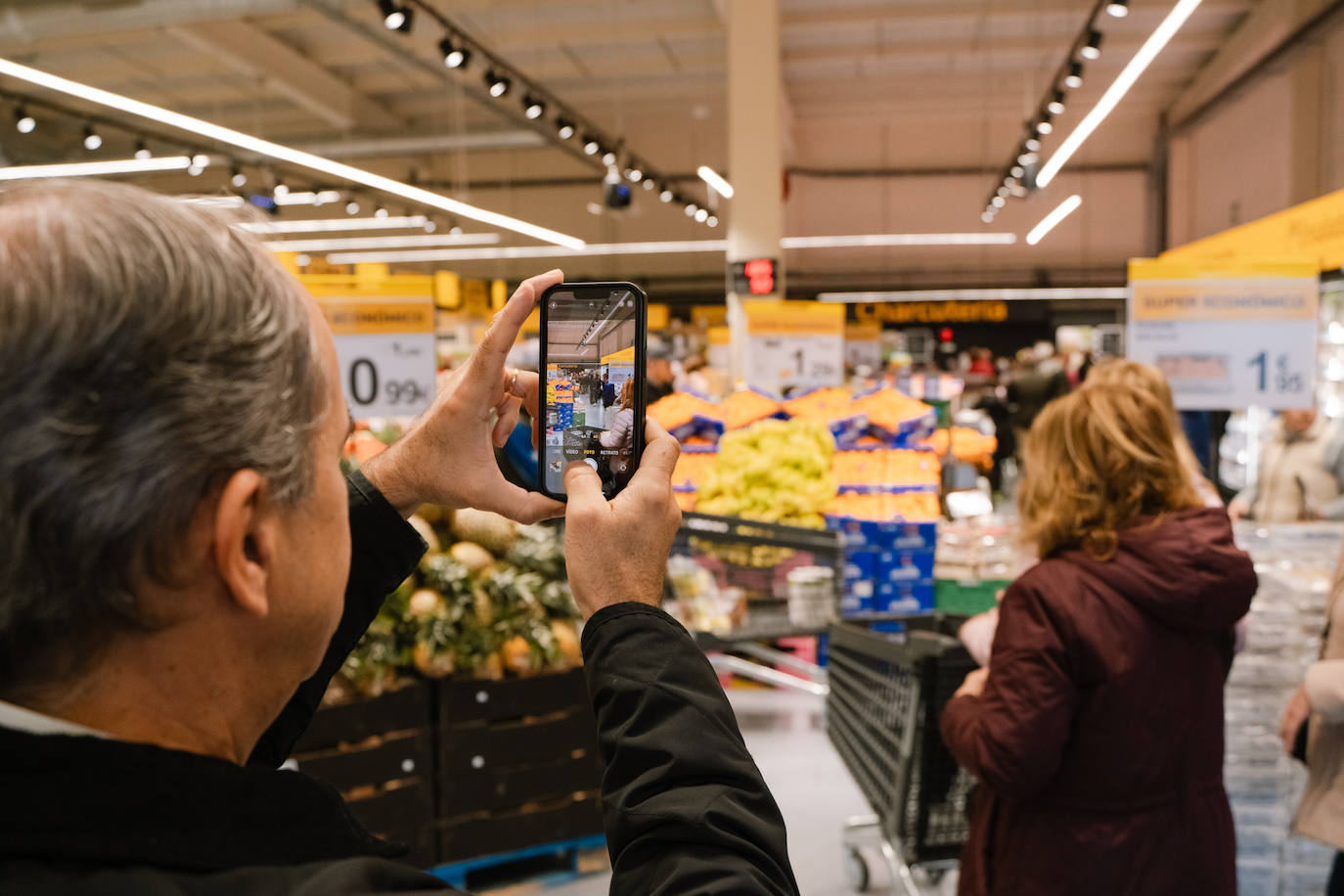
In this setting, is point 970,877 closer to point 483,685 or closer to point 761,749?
point 483,685

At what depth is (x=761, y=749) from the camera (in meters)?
4.83

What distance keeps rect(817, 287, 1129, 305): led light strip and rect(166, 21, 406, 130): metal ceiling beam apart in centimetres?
992

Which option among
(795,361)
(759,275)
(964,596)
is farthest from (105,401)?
(759,275)

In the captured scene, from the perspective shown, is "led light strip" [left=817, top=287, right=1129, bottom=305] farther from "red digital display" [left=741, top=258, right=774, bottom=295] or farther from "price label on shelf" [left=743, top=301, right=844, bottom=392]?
"price label on shelf" [left=743, top=301, right=844, bottom=392]

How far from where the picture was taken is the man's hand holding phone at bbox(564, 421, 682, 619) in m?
0.94

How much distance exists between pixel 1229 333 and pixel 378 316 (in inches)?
137

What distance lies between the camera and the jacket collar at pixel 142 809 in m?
0.57

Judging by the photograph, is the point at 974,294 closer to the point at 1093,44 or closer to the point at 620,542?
the point at 1093,44

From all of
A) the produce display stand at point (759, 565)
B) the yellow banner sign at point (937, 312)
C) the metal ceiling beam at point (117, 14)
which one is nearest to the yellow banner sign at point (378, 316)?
the produce display stand at point (759, 565)

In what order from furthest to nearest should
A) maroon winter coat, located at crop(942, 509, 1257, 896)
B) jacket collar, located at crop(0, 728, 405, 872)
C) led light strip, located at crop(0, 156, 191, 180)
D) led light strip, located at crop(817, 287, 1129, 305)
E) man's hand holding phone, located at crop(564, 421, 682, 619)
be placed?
1. led light strip, located at crop(817, 287, 1129, 305)
2. led light strip, located at crop(0, 156, 191, 180)
3. maroon winter coat, located at crop(942, 509, 1257, 896)
4. man's hand holding phone, located at crop(564, 421, 682, 619)
5. jacket collar, located at crop(0, 728, 405, 872)

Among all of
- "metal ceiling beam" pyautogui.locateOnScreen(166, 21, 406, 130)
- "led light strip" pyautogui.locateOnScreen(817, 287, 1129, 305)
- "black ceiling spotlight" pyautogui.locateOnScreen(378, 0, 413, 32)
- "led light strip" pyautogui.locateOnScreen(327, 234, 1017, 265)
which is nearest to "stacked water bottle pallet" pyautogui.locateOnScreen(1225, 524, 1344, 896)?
"black ceiling spotlight" pyautogui.locateOnScreen(378, 0, 413, 32)

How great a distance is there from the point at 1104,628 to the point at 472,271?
2101 centimetres

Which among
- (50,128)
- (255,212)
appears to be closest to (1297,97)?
(255,212)

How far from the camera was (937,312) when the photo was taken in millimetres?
21188
